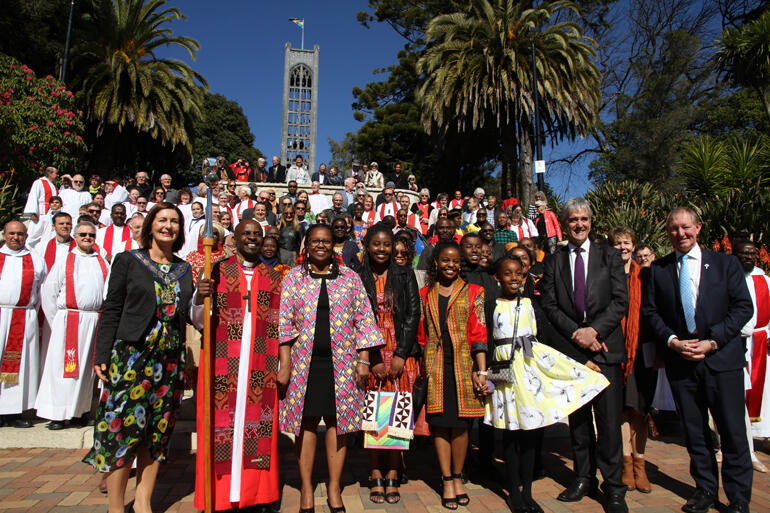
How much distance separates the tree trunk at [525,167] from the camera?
1883 cm

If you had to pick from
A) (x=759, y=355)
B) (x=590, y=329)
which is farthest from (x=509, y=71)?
(x=590, y=329)

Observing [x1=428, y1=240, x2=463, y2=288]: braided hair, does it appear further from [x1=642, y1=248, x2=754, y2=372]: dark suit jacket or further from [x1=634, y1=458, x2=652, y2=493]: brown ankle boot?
[x1=634, y1=458, x2=652, y2=493]: brown ankle boot

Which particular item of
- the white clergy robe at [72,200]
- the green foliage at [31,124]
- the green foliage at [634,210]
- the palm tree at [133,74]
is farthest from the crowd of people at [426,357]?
the palm tree at [133,74]

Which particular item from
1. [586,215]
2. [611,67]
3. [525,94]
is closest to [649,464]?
[586,215]

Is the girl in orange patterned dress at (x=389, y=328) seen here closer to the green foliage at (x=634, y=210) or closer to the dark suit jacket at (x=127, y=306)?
the dark suit jacket at (x=127, y=306)

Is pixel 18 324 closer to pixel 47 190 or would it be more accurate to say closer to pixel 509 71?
pixel 47 190

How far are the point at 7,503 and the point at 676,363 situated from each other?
5219mm

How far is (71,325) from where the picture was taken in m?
5.28

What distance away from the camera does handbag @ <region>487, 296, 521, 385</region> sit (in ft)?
12.1

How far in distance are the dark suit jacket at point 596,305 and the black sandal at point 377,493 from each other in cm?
177

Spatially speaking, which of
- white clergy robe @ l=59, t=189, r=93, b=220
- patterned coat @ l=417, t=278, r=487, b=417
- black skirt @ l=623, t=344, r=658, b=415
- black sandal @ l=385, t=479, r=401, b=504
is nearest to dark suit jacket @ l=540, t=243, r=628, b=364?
black skirt @ l=623, t=344, r=658, b=415

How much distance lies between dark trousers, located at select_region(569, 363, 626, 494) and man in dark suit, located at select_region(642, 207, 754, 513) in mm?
508

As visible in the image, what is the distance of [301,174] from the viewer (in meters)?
16.1

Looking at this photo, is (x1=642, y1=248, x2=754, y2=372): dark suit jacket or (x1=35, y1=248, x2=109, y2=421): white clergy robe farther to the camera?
(x1=35, y1=248, x2=109, y2=421): white clergy robe
